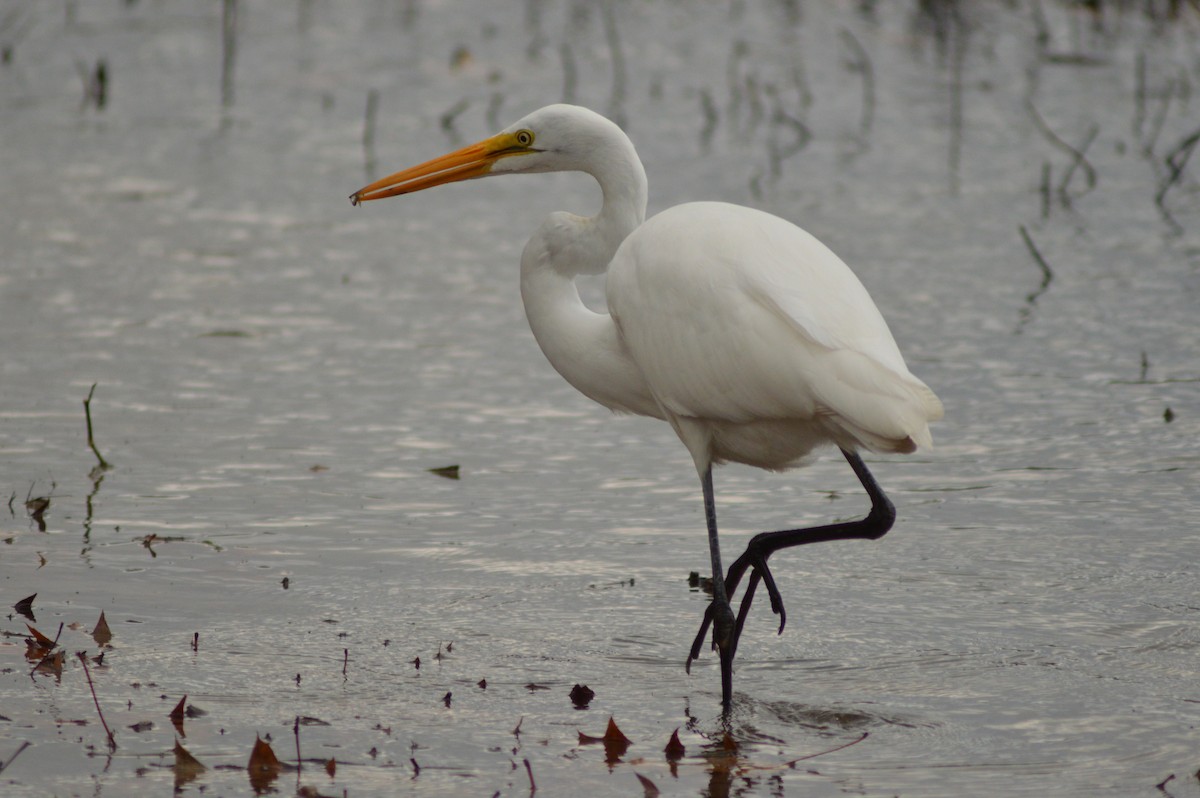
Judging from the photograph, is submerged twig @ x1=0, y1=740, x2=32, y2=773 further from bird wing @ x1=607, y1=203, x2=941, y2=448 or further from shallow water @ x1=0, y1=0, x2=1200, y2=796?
bird wing @ x1=607, y1=203, x2=941, y2=448

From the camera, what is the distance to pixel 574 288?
4.80 m

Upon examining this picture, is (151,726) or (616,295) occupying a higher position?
(616,295)

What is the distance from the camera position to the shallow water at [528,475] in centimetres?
396

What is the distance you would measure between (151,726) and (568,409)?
2.98 meters

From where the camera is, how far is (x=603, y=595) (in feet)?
16.0

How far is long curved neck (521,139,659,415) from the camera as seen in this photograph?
15.5 ft

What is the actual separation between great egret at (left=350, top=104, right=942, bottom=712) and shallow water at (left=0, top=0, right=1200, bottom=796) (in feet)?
1.48

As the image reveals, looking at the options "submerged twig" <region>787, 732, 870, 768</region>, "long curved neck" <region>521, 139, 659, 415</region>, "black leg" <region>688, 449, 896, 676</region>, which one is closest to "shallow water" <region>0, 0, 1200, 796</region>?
"submerged twig" <region>787, 732, 870, 768</region>

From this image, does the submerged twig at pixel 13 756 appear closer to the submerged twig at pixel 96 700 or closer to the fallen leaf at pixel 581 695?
the submerged twig at pixel 96 700

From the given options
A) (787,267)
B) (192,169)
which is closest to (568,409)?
(787,267)

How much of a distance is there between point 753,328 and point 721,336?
3.6 inches

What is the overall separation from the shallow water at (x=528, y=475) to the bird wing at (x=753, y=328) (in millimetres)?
694

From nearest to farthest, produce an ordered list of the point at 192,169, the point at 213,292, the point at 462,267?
1. the point at 213,292
2. the point at 462,267
3. the point at 192,169

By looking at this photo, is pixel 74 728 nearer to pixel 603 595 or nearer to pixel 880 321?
pixel 603 595
